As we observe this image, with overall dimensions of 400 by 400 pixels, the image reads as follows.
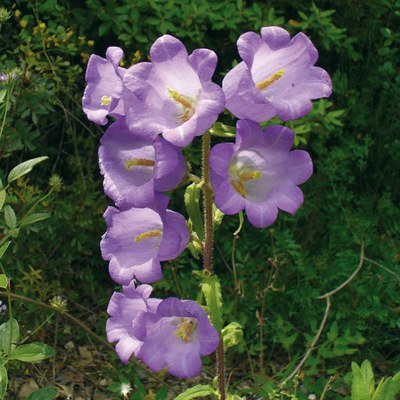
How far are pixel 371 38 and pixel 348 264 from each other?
118cm

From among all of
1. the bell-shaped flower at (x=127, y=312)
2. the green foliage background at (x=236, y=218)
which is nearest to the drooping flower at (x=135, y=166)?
the bell-shaped flower at (x=127, y=312)

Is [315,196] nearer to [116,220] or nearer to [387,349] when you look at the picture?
[387,349]

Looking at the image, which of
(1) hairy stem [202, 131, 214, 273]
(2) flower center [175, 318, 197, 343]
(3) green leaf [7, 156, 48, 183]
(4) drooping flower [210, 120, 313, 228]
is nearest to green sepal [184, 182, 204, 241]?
(1) hairy stem [202, 131, 214, 273]

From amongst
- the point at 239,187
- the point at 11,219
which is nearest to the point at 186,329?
the point at 239,187

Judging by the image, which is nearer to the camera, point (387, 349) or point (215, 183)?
point (215, 183)

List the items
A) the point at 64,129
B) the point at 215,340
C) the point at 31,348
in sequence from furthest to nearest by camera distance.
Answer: the point at 64,129, the point at 31,348, the point at 215,340

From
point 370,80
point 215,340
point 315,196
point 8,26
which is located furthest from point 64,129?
point 215,340

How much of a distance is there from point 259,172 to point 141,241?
14.8 inches

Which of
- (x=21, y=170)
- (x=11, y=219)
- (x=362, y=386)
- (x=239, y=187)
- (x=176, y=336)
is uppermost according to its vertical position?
(x=239, y=187)

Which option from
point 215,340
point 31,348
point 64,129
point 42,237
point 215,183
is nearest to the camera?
point 215,183

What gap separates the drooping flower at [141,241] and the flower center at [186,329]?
18 centimetres

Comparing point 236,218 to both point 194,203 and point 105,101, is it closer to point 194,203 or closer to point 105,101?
point 194,203

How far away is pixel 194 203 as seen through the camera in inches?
69.6

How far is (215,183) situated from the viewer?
5.24 feet
